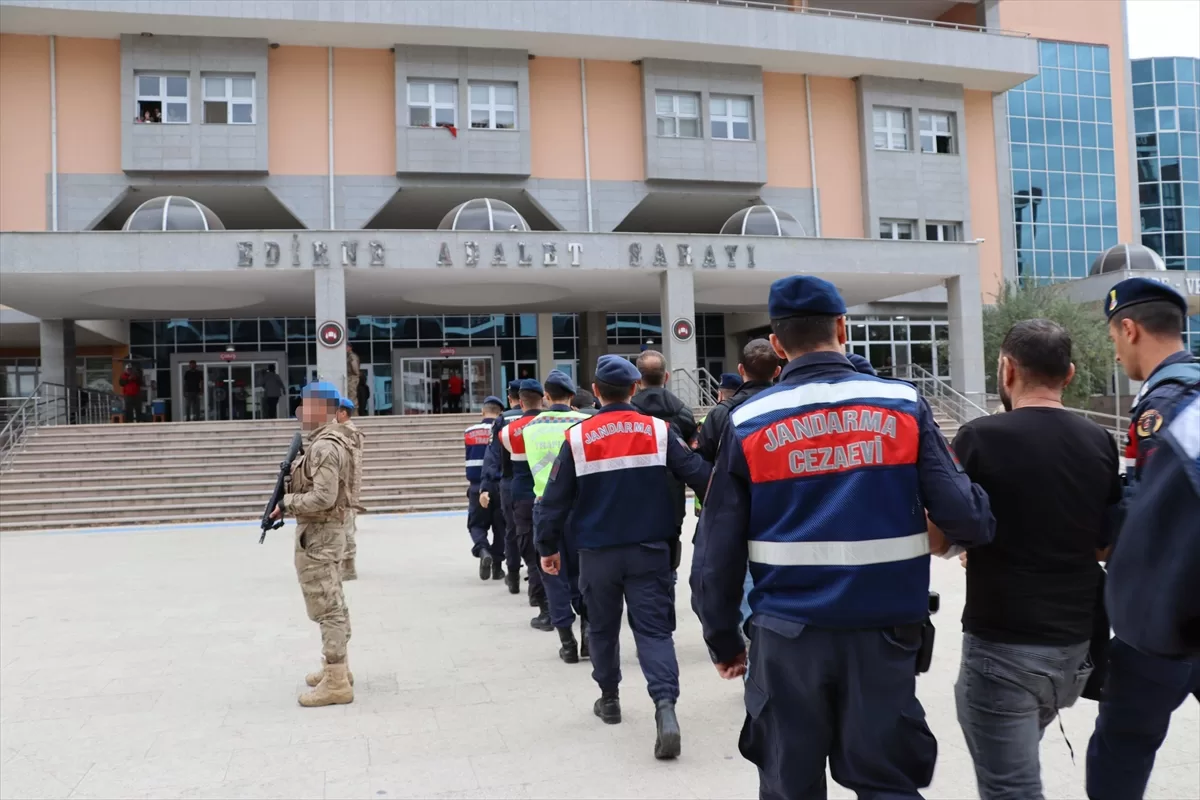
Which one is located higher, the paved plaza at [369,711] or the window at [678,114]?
the window at [678,114]

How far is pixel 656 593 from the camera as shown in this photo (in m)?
4.82

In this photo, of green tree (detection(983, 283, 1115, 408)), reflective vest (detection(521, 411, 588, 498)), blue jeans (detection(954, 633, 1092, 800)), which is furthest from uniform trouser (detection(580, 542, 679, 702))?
green tree (detection(983, 283, 1115, 408))

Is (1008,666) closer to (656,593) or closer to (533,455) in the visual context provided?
(656,593)

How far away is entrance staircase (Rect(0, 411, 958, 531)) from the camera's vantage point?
56.3ft

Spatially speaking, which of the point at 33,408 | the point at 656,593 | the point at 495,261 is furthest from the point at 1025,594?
the point at 33,408

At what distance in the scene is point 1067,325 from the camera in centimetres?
2895

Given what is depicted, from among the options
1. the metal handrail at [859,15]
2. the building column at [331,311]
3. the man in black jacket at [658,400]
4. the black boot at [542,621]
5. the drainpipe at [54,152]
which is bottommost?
the black boot at [542,621]

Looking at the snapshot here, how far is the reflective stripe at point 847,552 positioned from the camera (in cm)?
264

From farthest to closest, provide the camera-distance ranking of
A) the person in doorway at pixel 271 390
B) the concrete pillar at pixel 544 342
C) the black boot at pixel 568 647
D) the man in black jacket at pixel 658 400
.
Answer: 1. the concrete pillar at pixel 544 342
2. the person in doorway at pixel 271 390
3. the black boot at pixel 568 647
4. the man in black jacket at pixel 658 400

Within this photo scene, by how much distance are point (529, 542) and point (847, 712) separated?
16.8ft

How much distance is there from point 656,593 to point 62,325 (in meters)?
27.3

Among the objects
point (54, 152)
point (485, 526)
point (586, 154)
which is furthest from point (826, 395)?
point (54, 152)

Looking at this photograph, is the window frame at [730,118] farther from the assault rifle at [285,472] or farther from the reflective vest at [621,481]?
the reflective vest at [621,481]

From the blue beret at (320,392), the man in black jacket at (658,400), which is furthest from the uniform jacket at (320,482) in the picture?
the man in black jacket at (658,400)
